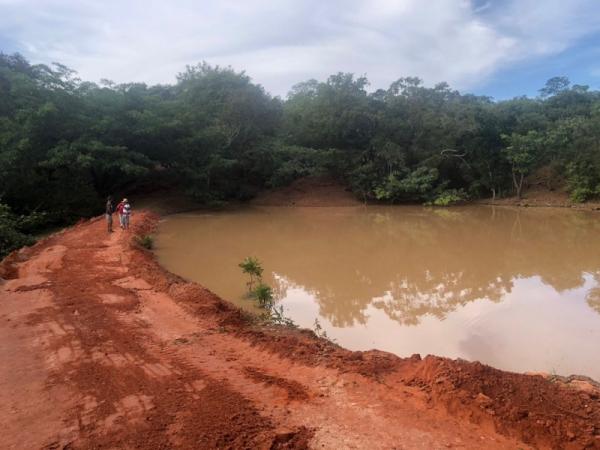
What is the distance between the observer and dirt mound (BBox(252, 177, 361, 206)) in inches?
1037

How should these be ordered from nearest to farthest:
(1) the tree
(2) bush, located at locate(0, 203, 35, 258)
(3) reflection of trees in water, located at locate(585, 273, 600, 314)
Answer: (3) reflection of trees in water, located at locate(585, 273, 600, 314) → (2) bush, located at locate(0, 203, 35, 258) → (1) the tree

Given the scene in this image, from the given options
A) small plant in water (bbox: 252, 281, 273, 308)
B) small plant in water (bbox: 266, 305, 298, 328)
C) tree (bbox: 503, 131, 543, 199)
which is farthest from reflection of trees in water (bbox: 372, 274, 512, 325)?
tree (bbox: 503, 131, 543, 199)

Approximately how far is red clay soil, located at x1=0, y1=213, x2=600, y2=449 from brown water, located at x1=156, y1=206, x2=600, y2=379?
53.4 inches

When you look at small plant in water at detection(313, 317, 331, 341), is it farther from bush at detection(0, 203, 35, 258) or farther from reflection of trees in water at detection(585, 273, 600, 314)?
bush at detection(0, 203, 35, 258)

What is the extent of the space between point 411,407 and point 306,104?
25559mm

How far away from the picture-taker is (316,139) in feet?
88.2

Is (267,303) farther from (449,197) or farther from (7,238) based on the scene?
(449,197)

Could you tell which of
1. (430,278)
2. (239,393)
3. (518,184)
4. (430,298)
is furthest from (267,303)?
(518,184)

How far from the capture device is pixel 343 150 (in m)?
26.6

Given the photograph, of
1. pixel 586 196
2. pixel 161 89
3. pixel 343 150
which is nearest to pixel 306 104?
pixel 343 150

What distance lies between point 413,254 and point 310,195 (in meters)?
14.9

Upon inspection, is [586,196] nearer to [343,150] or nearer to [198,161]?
[343,150]

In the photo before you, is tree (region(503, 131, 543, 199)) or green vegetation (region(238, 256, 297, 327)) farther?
tree (region(503, 131, 543, 199))

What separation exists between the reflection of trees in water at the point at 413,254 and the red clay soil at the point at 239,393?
2.40 m
